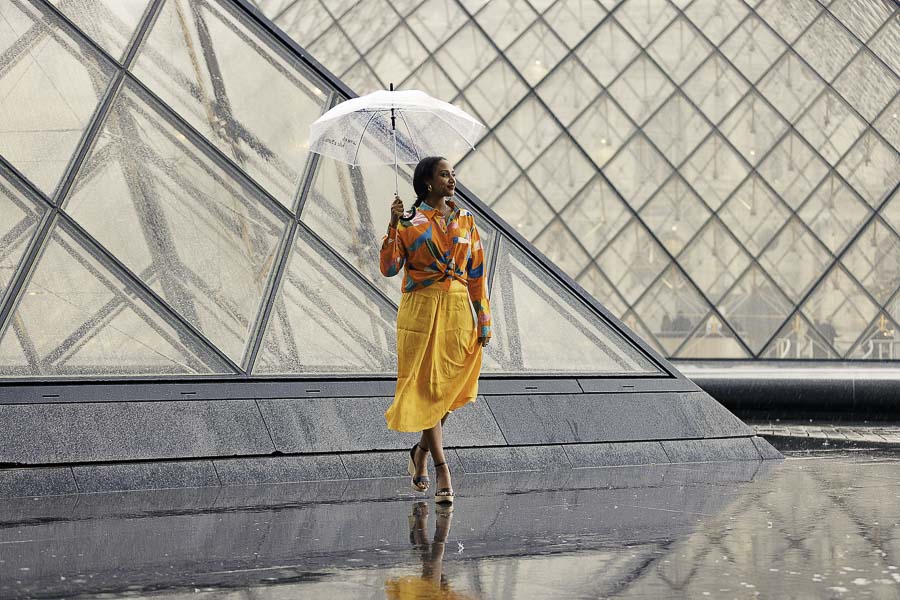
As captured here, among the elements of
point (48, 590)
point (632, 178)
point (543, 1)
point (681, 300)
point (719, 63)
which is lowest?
point (48, 590)

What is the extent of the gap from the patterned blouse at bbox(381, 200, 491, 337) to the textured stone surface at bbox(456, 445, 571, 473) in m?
1.44

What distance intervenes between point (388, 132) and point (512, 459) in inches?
73.5

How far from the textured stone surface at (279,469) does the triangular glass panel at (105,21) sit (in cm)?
259

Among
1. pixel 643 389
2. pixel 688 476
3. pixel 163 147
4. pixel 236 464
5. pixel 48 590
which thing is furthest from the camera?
pixel 643 389

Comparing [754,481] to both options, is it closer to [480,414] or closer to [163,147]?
[480,414]

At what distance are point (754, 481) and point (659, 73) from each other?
14.8 m

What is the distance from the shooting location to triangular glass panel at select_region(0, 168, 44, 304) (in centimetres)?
699

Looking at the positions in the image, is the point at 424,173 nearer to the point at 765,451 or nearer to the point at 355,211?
the point at 355,211

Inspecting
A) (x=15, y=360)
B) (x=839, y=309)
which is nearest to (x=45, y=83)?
(x=15, y=360)

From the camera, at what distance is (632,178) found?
66.7 feet

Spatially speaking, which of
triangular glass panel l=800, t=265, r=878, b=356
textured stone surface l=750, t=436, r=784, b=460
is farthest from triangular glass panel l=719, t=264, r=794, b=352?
textured stone surface l=750, t=436, r=784, b=460

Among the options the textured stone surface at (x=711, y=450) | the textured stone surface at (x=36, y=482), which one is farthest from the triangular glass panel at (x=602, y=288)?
the textured stone surface at (x=36, y=482)

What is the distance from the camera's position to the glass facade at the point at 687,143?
63.2 ft

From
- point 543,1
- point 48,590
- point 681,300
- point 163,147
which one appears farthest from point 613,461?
point 543,1
